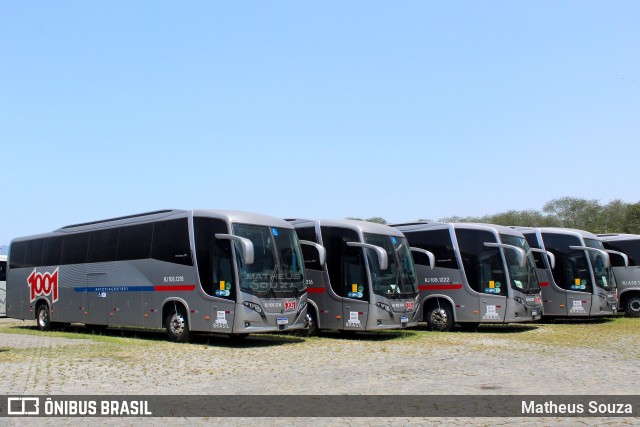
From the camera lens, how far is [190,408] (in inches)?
348

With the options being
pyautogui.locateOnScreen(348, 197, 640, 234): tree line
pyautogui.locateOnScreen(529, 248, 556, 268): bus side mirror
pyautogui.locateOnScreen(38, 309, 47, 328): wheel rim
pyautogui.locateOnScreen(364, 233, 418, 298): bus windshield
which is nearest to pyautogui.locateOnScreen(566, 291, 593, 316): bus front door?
pyautogui.locateOnScreen(529, 248, 556, 268): bus side mirror

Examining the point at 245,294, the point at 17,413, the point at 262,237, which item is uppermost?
the point at 262,237

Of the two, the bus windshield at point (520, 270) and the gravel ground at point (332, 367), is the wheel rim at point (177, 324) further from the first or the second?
the bus windshield at point (520, 270)

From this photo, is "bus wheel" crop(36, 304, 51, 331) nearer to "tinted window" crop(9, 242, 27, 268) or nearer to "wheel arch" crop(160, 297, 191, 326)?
"tinted window" crop(9, 242, 27, 268)

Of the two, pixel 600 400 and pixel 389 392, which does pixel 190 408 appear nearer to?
pixel 389 392

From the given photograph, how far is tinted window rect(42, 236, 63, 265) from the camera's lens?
2302cm

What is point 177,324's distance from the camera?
17.8 meters

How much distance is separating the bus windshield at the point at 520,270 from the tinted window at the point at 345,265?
16.3ft

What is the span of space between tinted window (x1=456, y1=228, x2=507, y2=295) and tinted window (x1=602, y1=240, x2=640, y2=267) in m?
9.25

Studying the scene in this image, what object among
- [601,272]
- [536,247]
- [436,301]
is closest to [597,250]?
[601,272]

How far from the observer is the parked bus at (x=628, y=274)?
2722cm

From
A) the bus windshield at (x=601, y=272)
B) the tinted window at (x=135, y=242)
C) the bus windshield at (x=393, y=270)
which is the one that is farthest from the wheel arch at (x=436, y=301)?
the tinted window at (x=135, y=242)

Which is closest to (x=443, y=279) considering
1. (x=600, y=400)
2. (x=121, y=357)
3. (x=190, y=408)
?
(x=121, y=357)

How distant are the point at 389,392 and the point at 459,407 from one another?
1403 mm
